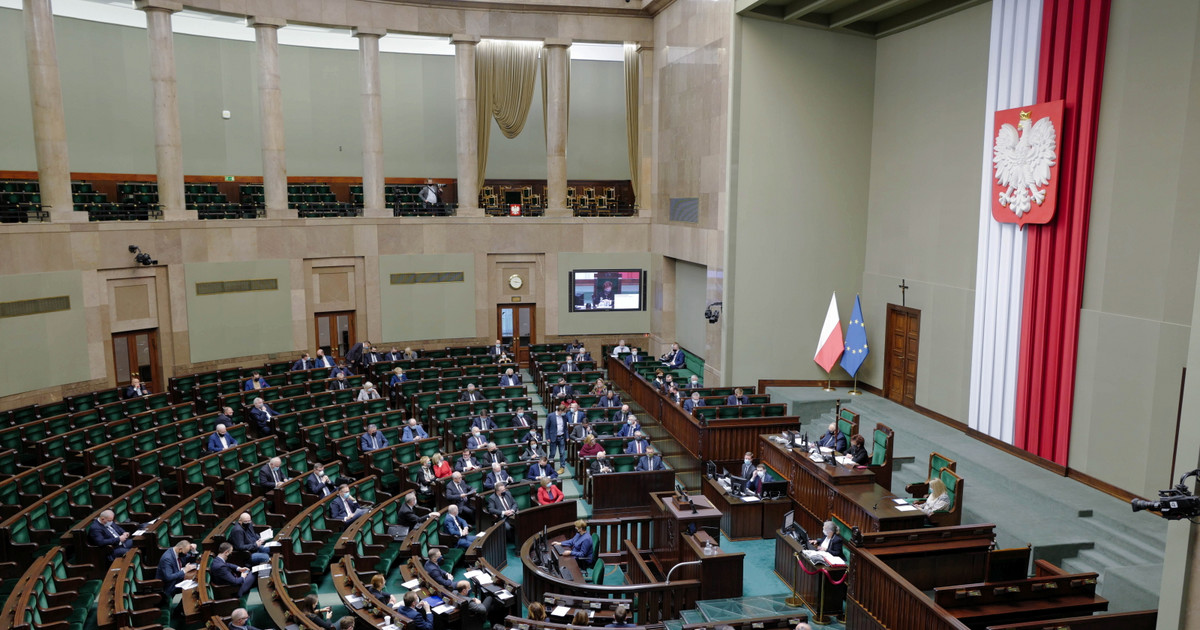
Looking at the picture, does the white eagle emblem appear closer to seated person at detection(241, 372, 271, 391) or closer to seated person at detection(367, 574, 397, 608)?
seated person at detection(367, 574, 397, 608)

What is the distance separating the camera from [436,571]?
8.80 m

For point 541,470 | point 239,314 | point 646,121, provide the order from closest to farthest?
point 541,470 < point 239,314 < point 646,121

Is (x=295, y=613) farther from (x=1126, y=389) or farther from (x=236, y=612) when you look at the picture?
(x=1126, y=389)

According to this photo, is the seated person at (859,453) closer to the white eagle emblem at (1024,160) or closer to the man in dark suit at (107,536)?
the white eagle emblem at (1024,160)

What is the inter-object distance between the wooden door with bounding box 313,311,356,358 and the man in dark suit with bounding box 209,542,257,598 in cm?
1153

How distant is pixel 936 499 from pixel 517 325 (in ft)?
43.6

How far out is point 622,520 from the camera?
408 inches

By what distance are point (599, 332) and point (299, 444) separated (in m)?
9.62

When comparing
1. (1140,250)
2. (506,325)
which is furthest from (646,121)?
(1140,250)

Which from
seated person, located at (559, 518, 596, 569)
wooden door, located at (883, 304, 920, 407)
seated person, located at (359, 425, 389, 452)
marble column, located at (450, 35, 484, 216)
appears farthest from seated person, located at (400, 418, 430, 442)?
wooden door, located at (883, 304, 920, 407)

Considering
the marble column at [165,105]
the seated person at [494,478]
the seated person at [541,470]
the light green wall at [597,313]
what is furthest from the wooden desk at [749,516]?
the marble column at [165,105]

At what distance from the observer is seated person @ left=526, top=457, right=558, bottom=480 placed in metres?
11.8

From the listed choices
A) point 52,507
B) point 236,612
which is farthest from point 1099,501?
point 52,507

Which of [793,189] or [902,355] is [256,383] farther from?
[902,355]
